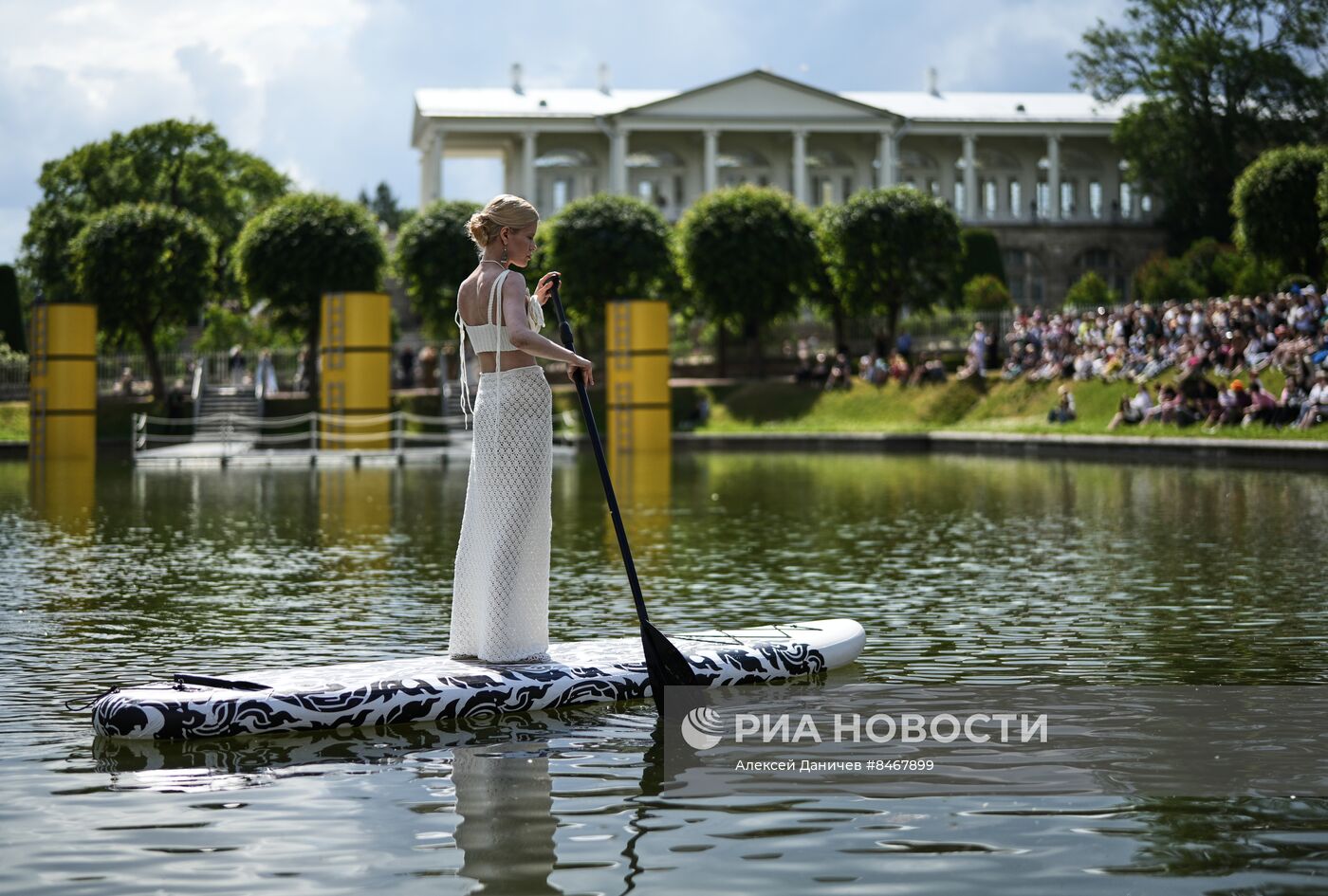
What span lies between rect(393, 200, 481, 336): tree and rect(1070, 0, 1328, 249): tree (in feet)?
94.5

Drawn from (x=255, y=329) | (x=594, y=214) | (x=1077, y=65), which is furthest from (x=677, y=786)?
(x=1077, y=65)

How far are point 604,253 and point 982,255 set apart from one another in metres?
22.5

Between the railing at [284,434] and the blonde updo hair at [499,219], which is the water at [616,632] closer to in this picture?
the blonde updo hair at [499,219]

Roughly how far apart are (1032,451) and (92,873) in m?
31.5

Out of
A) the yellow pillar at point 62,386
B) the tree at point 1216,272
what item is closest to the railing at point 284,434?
the yellow pillar at point 62,386

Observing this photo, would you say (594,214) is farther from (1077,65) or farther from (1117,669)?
(1117,669)

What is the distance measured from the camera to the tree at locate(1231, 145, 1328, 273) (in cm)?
4628

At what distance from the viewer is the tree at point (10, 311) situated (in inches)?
2210

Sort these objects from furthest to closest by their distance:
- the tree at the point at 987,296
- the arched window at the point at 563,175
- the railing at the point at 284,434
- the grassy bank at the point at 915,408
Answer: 1. the arched window at the point at 563,175
2. the tree at the point at 987,296
3. the grassy bank at the point at 915,408
4. the railing at the point at 284,434

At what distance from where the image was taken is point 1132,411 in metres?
34.6

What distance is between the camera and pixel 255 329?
6694 centimetres

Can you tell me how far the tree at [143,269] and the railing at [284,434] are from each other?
5403 millimetres

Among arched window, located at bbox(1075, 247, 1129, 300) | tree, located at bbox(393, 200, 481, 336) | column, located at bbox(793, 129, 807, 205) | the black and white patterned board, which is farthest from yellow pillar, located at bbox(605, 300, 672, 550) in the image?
arched window, located at bbox(1075, 247, 1129, 300)

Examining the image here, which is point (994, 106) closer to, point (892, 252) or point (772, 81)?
point (772, 81)
